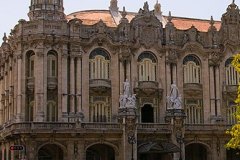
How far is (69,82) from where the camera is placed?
50688 mm

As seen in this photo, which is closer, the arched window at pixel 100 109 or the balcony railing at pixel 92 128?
the balcony railing at pixel 92 128

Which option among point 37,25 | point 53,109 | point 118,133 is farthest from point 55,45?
point 118,133

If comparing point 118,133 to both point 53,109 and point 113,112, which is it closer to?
point 113,112

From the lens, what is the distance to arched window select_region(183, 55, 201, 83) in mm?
55094

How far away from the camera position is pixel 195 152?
5553 centimetres

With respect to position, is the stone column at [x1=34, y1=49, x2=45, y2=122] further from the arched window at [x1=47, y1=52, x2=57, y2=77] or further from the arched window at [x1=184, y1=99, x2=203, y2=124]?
the arched window at [x1=184, y1=99, x2=203, y2=124]

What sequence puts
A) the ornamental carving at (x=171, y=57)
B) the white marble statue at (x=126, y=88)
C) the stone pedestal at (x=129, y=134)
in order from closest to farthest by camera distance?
the stone pedestal at (x=129, y=134) → the white marble statue at (x=126, y=88) → the ornamental carving at (x=171, y=57)

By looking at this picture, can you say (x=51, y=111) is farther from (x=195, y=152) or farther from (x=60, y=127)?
(x=195, y=152)

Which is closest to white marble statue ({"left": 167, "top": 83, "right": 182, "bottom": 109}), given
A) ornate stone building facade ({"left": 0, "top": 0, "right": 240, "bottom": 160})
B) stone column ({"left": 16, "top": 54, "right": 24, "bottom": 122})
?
ornate stone building facade ({"left": 0, "top": 0, "right": 240, "bottom": 160})

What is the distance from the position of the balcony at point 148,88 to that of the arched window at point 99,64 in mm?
3277

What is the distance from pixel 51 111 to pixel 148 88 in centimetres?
976

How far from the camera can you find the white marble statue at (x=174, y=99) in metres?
51.4

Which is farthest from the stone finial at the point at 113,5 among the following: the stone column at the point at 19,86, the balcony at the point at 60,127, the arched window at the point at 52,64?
the balcony at the point at 60,127

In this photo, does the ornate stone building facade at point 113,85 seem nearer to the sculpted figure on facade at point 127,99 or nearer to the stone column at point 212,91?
the stone column at point 212,91
